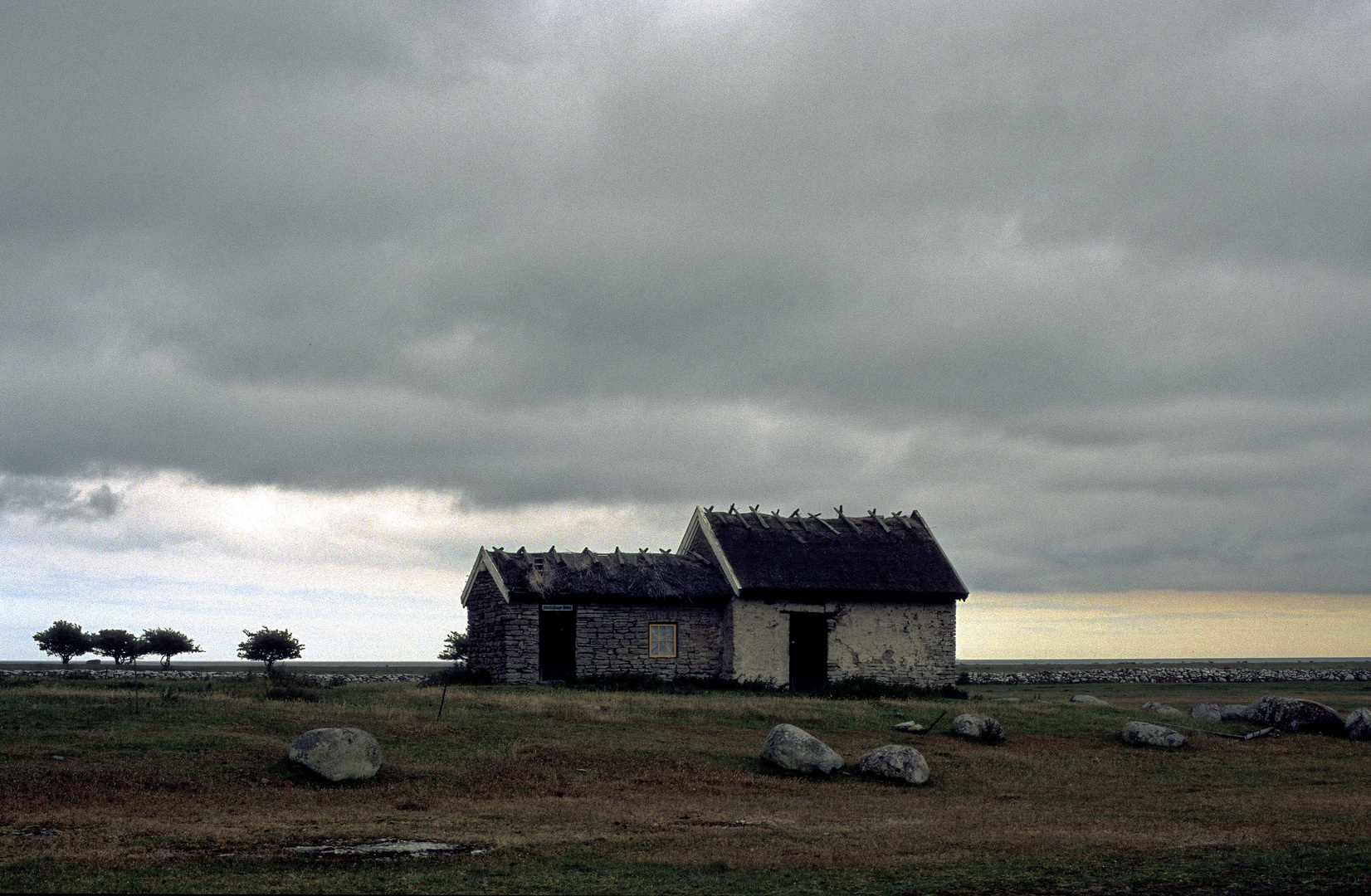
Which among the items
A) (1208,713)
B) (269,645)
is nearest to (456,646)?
(269,645)

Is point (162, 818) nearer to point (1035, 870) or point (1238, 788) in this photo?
point (1035, 870)

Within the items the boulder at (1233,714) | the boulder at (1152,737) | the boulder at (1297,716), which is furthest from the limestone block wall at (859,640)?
the boulder at (1152,737)

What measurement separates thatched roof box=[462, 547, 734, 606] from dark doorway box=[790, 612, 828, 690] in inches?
117

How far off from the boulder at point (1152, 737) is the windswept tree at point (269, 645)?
3792cm

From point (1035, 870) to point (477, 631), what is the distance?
1235 inches

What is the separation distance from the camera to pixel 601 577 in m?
41.7

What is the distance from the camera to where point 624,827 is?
18.1 m

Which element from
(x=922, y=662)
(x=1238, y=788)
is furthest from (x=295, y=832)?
(x=922, y=662)

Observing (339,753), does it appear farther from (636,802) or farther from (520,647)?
(520,647)

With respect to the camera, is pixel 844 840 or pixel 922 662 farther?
pixel 922 662

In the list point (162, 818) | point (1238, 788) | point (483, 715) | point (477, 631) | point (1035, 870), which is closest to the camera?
point (1035, 870)

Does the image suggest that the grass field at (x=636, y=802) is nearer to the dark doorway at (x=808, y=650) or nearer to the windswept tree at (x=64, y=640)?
the dark doorway at (x=808, y=650)

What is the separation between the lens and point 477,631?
4356 centimetres

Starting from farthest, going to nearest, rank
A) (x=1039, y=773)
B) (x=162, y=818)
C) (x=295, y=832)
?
(x=1039, y=773) < (x=162, y=818) < (x=295, y=832)
